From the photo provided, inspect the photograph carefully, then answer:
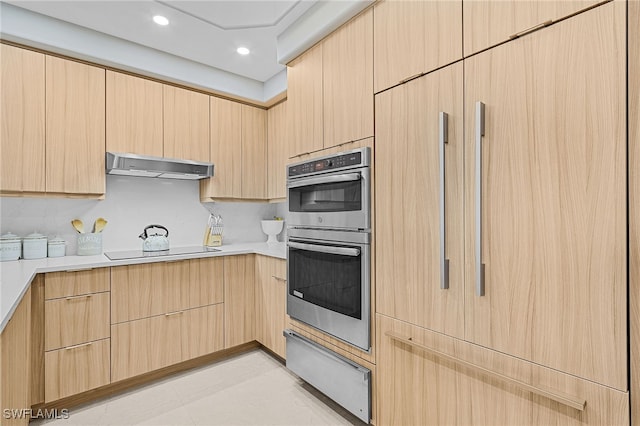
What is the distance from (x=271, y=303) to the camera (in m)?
2.77

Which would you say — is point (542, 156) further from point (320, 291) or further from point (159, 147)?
point (159, 147)

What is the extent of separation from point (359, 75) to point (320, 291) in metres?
1.32

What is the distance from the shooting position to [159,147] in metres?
2.83

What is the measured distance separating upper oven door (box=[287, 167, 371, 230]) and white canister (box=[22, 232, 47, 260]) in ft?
6.02

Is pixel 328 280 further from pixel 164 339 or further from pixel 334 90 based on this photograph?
pixel 164 339

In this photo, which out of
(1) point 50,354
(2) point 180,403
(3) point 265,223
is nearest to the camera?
(1) point 50,354

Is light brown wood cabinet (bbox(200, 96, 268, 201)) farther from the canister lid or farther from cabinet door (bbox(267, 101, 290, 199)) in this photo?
the canister lid

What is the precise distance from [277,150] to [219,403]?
2254mm

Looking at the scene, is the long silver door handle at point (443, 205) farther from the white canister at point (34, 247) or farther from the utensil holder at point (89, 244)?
the white canister at point (34, 247)

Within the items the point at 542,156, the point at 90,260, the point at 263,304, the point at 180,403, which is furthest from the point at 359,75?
the point at 180,403

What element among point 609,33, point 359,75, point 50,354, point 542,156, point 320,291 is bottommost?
point 50,354

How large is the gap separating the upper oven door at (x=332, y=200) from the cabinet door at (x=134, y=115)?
1.32 m

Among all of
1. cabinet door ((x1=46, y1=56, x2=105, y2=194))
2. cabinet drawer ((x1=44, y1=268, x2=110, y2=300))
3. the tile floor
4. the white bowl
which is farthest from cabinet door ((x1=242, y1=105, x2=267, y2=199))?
the tile floor

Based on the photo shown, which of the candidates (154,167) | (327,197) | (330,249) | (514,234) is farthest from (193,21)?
(514,234)
